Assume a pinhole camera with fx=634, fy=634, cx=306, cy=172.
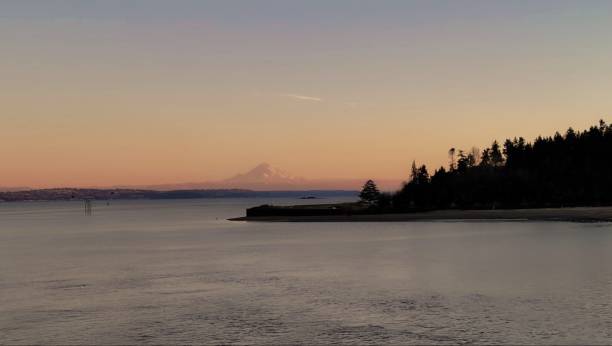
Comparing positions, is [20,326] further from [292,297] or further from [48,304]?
[292,297]

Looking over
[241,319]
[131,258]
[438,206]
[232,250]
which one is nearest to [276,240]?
[232,250]

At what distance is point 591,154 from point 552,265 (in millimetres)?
167684

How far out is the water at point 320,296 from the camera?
2556cm

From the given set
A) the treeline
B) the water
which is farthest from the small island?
the water

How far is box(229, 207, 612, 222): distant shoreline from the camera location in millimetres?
122062

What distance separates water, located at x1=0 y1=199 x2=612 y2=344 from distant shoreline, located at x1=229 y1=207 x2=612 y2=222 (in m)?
61.3

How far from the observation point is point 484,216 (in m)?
136

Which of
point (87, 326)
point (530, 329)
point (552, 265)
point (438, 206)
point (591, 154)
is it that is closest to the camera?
point (530, 329)

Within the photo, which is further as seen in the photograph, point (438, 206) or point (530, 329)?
point (438, 206)

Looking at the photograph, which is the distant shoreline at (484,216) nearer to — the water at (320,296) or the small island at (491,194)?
the small island at (491,194)

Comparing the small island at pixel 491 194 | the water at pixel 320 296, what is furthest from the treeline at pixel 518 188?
the water at pixel 320 296

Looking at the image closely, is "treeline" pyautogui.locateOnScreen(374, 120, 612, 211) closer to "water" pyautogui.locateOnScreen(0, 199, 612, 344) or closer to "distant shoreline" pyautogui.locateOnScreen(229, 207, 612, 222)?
"distant shoreline" pyautogui.locateOnScreen(229, 207, 612, 222)

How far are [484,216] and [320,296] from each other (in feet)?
353

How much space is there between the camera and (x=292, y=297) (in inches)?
1374
